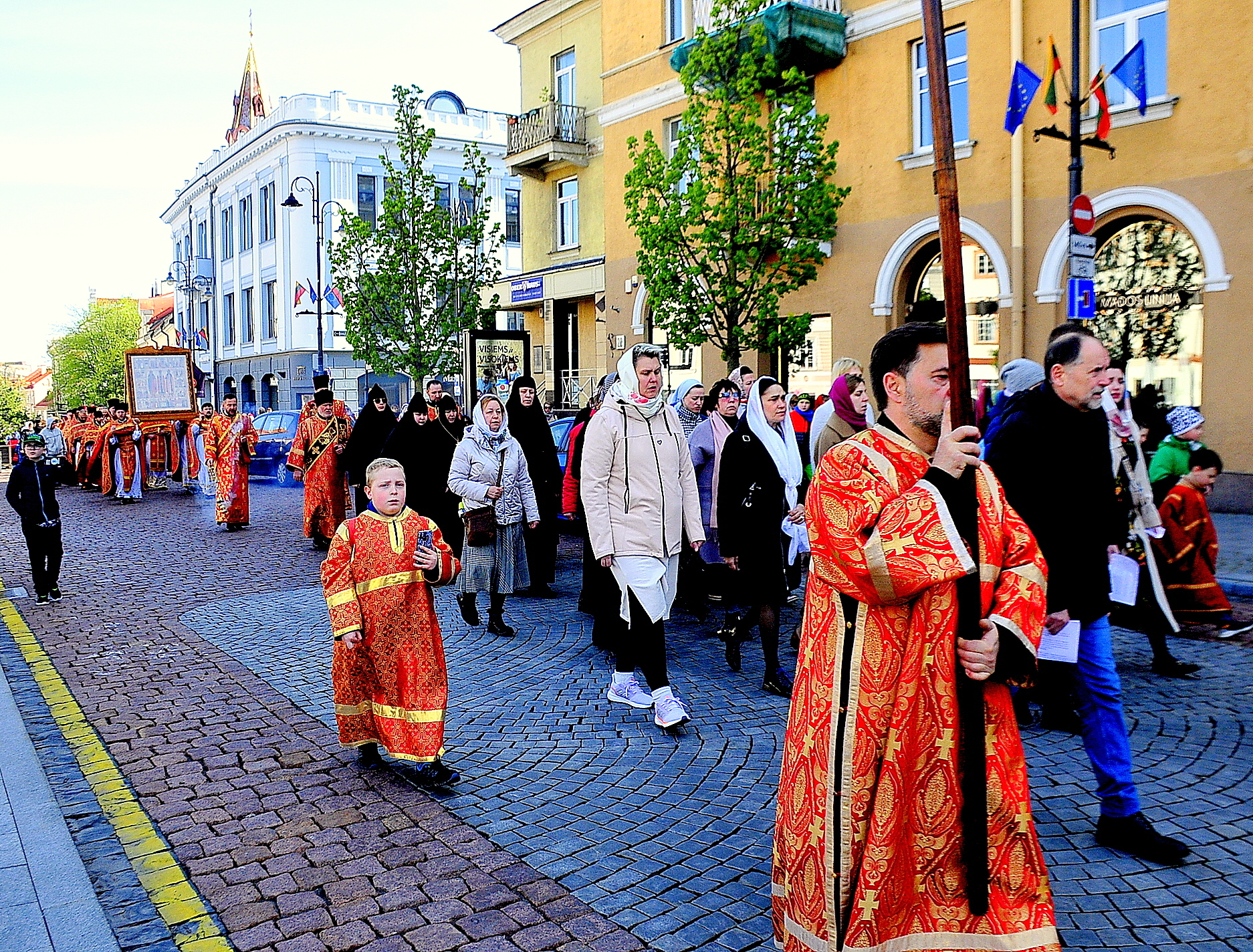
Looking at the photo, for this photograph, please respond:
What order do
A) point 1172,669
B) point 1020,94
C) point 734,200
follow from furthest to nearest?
1. point 734,200
2. point 1020,94
3. point 1172,669

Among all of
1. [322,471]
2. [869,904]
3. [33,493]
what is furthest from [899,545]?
[322,471]

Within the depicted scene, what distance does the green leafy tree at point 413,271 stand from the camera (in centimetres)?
2600

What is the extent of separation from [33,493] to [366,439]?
132 inches

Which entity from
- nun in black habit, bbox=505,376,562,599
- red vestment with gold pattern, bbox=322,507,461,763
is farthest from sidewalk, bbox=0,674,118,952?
nun in black habit, bbox=505,376,562,599

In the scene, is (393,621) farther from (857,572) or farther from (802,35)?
(802,35)

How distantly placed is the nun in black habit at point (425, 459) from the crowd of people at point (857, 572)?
3 centimetres

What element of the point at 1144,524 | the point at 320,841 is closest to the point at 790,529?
the point at 1144,524

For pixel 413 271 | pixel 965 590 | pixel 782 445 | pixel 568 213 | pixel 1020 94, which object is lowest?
pixel 965 590

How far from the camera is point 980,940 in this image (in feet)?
9.20

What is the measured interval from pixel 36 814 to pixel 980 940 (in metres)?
4.06

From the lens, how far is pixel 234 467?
15758 millimetres

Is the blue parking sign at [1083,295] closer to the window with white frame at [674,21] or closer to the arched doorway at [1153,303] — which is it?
the arched doorway at [1153,303]

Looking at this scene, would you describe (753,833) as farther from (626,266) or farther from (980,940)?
(626,266)

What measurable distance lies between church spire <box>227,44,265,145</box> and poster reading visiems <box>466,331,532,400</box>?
4283 cm
